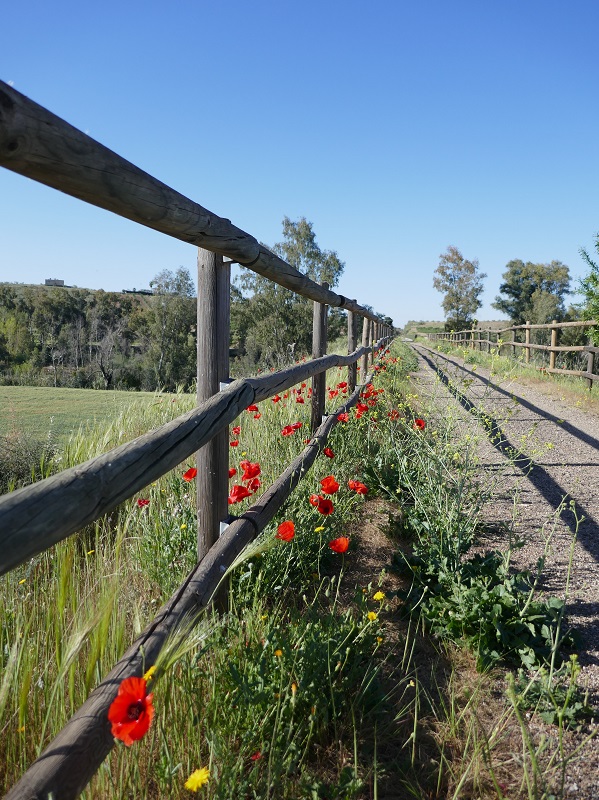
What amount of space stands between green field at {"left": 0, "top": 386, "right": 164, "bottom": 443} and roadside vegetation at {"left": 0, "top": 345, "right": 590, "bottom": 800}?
282 centimetres

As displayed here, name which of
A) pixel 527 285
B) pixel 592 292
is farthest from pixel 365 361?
pixel 527 285

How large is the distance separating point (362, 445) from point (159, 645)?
3292 millimetres

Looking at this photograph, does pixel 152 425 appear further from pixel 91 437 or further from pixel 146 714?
pixel 146 714

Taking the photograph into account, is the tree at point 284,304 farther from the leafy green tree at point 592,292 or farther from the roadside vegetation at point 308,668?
the roadside vegetation at point 308,668

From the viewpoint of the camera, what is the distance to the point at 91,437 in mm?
4594

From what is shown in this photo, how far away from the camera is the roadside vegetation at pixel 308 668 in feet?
4.71

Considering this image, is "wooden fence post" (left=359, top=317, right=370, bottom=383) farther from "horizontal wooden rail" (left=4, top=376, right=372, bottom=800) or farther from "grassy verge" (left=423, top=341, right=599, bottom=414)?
"horizontal wooden rail" (left=4, top=376, right=372, bottom=800)

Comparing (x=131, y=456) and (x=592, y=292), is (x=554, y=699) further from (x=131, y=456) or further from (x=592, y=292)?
(x=592, y=292)

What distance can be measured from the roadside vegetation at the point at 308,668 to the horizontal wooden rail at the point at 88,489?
12.6 inches

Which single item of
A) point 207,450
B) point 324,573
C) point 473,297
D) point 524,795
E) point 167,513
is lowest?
point 524,795

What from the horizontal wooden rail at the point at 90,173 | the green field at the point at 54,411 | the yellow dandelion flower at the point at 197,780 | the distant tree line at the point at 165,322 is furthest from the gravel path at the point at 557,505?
the distant tree line at the point at 165,322

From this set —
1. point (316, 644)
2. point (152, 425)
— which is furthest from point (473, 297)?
point (316, 644)

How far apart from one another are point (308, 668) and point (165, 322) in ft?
132

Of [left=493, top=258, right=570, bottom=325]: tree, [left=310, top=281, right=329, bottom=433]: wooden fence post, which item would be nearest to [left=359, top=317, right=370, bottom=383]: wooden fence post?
[left=310, top=281, right=329, bottom=433]: wooden fence post
